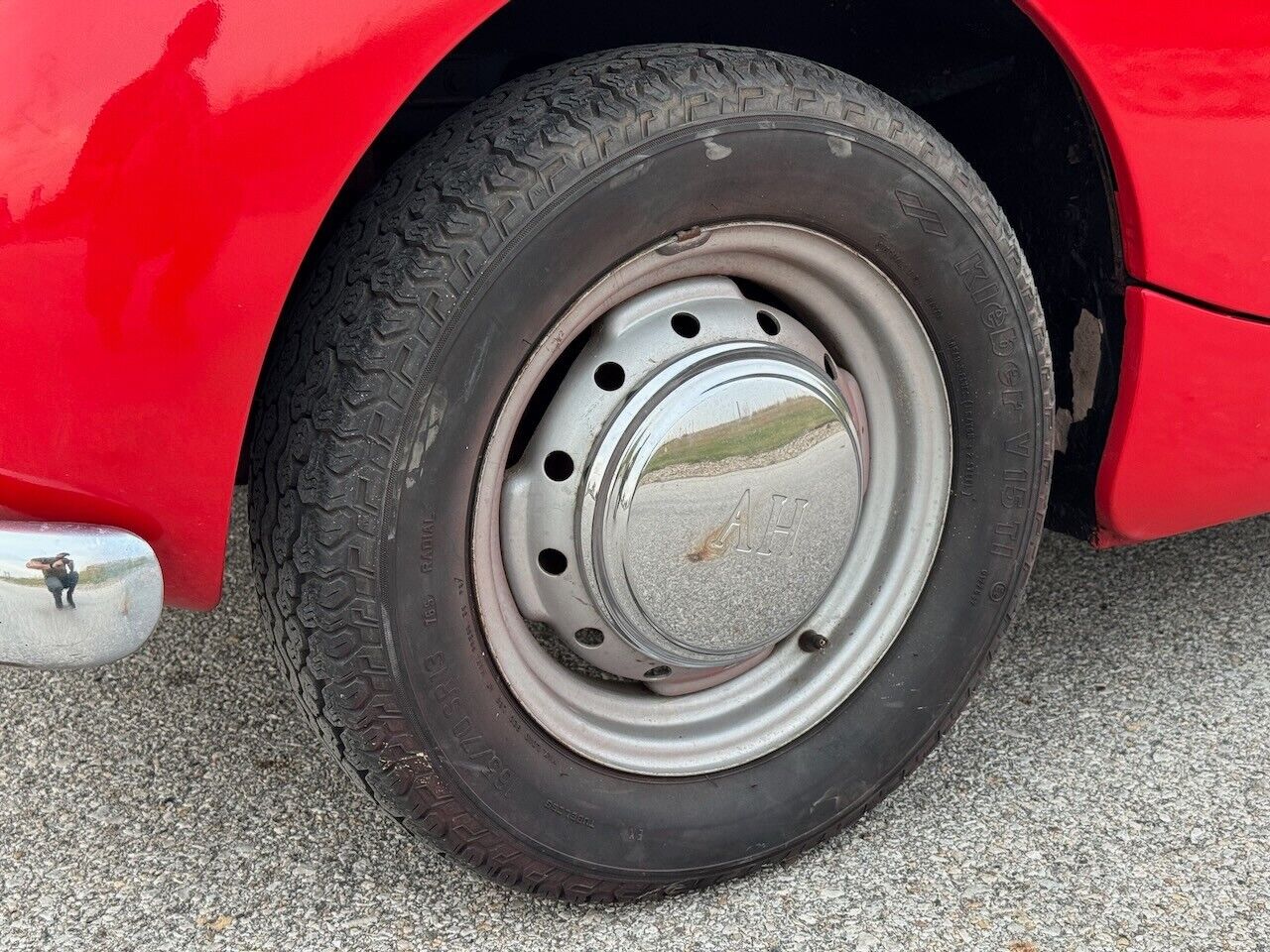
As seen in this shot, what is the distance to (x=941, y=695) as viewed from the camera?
176 cm

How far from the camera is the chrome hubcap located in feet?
4.82

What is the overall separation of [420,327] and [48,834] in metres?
1.02

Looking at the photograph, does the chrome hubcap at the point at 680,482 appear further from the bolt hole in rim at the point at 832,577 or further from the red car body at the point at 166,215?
the red car body at the point at 166,215

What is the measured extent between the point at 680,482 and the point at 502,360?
27cm

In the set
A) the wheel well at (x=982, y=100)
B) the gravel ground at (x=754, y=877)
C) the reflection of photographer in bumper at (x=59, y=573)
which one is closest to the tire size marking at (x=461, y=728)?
the gravel ground at (x=754, y=877)

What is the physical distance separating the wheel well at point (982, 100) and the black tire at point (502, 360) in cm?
15

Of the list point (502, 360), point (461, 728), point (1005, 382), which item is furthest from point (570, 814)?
point (1005, 382)

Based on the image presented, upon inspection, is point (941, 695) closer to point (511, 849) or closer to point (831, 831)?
point (831, 831)

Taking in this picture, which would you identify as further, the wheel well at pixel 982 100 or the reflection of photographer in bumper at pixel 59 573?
the wheel well at pixel 982 100

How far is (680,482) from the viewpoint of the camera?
1.47m

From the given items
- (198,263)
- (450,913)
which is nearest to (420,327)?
(198,263)

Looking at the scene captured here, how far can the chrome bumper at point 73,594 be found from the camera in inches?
46.9

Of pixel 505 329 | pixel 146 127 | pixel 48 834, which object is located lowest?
pixel 48 834

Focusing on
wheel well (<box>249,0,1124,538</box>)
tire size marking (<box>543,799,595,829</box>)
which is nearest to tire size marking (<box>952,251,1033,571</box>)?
Answer: wheel well (<box>249,0,1124,538</box>)
